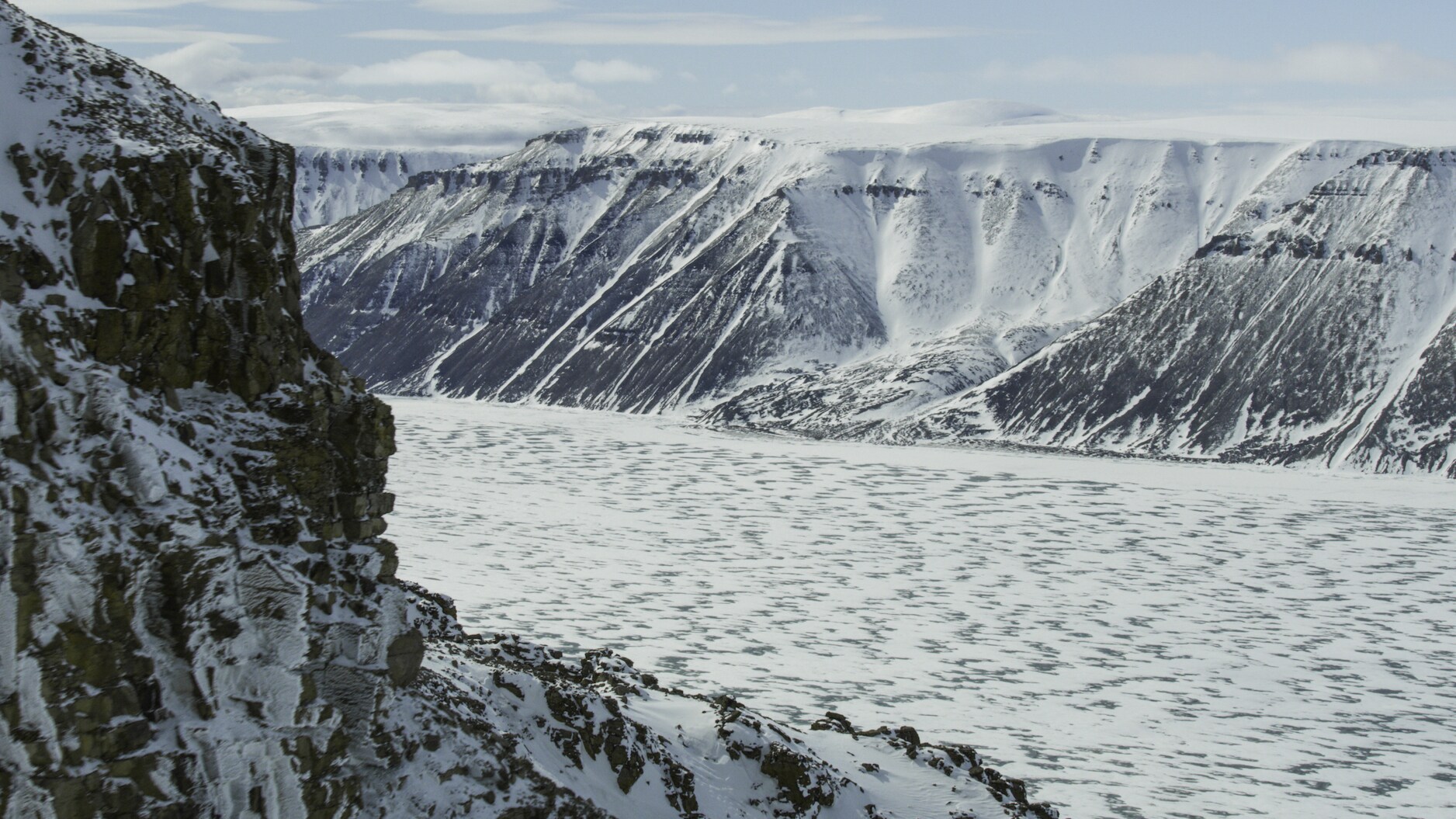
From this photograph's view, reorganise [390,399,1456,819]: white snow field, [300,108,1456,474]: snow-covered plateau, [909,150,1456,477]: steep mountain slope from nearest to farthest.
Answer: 1. [390,399,1456,819]: white snow field
2. [909,150,1456,477]: steep mountain slope
3. [300,108,1456,474]: snow-covered plateau

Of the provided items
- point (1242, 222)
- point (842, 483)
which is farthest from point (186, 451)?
point (1242, 222)

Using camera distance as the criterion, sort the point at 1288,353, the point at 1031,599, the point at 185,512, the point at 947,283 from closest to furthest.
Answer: the point at 185,512
the point at 1031,599
the point at 1288,353
the point at 947,283

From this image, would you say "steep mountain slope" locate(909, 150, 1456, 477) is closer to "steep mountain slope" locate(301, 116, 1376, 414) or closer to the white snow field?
"steep mountain slope" locate(301, 116, 1376, 414)

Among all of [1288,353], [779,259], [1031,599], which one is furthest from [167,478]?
[779,259]

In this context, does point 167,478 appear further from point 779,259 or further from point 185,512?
point 779,259

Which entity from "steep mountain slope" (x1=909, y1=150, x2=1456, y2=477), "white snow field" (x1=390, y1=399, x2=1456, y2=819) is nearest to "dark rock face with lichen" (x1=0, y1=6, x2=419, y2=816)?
"white snow field" (x1=390, y1=399, x2=1456, y2=819)

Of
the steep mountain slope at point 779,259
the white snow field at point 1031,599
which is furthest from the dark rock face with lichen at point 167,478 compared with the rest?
the steep mountain slope at point 779,259

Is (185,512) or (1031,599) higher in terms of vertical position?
(185,512)

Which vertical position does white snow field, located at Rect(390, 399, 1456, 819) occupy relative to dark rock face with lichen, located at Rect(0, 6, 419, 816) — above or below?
below
